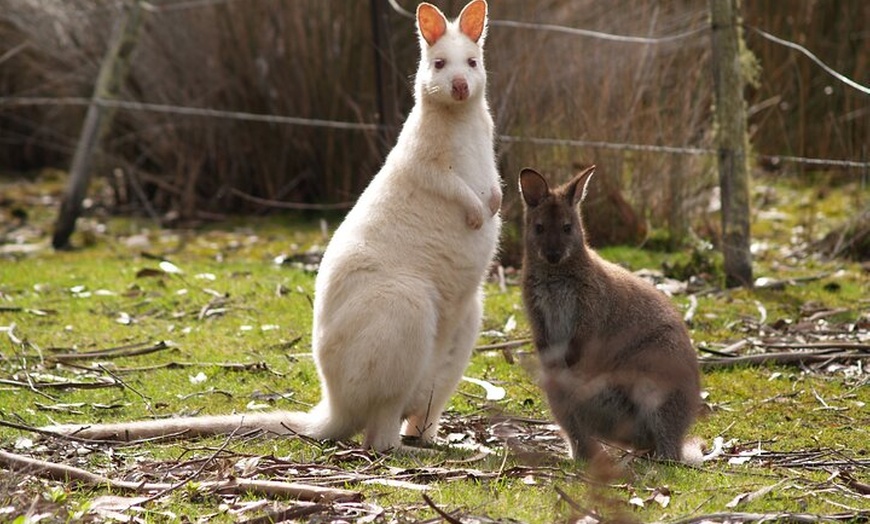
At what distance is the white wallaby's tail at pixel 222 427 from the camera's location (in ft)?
13.8

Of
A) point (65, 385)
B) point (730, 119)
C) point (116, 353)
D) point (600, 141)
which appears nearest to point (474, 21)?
point (65, 385)

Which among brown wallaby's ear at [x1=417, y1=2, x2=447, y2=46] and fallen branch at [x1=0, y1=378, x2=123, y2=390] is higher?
brown wallaby's ear at [x1=417, y1=2, x2=447, y2=46]

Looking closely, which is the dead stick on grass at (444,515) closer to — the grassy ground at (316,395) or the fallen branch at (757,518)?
the grassy ground at (316,395)

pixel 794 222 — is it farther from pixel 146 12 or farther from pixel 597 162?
pixel 146 12

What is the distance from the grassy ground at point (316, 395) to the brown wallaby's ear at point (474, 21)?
1335 millimetres

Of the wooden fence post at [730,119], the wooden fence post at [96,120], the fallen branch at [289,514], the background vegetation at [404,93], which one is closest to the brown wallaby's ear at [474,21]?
the fallen branch at [289,514]

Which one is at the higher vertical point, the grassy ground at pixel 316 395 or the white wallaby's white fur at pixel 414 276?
the white wallaby's white fur at pixel 414 276

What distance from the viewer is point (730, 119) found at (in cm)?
655

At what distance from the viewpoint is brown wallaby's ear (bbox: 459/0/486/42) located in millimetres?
4461

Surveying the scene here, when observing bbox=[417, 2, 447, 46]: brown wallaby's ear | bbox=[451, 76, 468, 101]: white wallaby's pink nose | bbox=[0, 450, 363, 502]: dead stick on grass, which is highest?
bbox=[417, 2, 447, 46]: brown wallaby's ear

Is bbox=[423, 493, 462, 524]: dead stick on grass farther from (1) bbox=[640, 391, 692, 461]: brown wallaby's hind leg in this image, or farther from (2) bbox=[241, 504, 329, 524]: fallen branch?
(1) bbox=[640, 391, 692, 461]: brown wallaby's hind leg

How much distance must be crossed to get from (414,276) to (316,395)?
3.75 feet

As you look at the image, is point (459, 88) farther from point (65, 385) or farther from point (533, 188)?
point (65, 385)

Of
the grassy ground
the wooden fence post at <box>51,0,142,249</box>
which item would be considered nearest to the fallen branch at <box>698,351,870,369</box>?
the grassy ground
